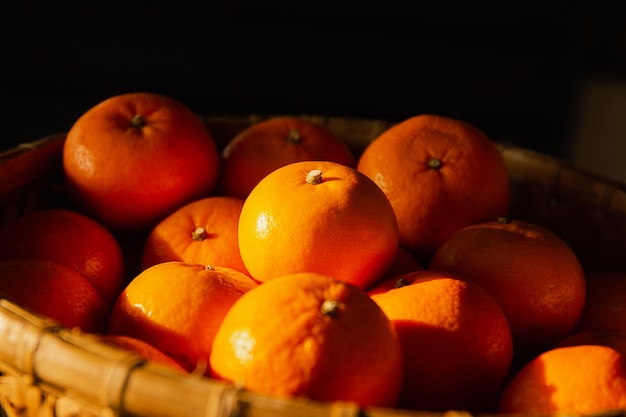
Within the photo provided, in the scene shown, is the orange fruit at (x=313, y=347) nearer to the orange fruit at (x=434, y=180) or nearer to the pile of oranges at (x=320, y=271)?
the pile of oranges at (x=320, y=271)

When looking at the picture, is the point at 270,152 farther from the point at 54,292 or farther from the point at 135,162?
the point at 54,292

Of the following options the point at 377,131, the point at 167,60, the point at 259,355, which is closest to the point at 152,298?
the point at 259,355

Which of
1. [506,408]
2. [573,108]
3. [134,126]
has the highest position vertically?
[134,126]

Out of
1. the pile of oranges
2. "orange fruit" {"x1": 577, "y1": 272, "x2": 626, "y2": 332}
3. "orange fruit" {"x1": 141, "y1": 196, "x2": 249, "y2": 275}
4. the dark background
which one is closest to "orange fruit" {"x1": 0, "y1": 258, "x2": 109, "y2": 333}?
the pile of oranges

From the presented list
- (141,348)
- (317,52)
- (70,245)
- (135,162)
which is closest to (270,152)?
(135,162)

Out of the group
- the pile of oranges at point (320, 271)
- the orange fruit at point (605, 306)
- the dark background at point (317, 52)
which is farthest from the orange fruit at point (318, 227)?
the dark background at point (317, 52)

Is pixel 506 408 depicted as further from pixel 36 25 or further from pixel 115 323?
pixel 36 25
